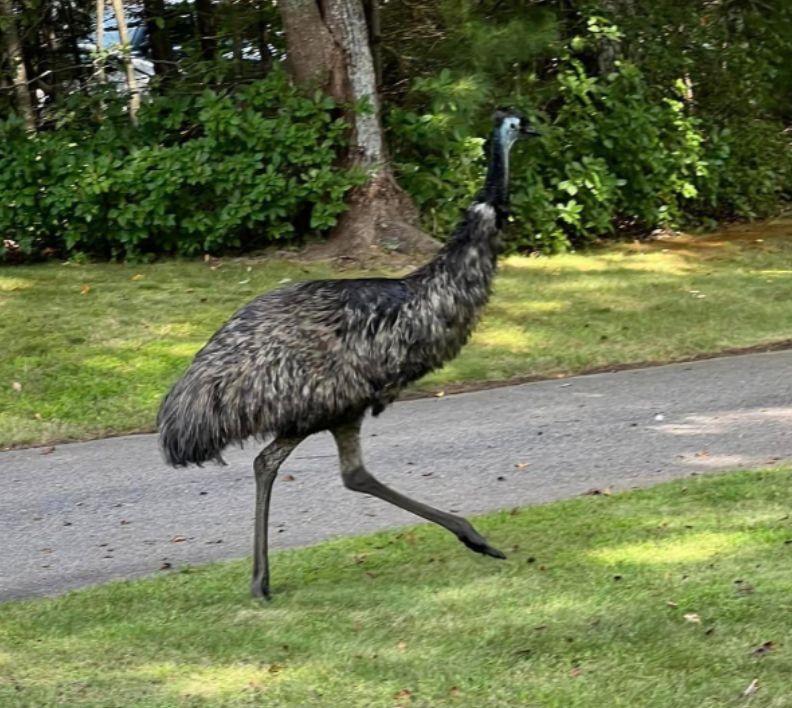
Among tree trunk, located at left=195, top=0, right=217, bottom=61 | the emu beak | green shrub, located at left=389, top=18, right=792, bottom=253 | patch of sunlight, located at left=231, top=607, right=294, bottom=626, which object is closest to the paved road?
patch of sunlight, located at left=231, top=607, right=294, bottom=626

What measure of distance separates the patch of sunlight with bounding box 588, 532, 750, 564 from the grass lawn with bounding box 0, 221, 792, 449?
448 centimetres

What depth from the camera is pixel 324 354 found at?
18.3ft

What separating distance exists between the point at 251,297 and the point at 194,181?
168 cm

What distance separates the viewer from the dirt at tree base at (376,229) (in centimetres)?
1385

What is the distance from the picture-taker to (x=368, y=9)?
1524 centimetres

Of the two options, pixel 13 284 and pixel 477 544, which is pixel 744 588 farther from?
pixel 13 284

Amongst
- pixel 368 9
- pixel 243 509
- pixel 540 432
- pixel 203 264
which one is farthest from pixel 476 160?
pixel 243 509

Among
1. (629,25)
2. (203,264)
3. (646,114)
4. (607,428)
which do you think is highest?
(629,25)

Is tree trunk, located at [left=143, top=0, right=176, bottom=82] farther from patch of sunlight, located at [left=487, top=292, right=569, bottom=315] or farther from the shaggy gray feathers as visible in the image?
the shaggy gray feathers

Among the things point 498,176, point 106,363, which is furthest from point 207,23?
point 498,176

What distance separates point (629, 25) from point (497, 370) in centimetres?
687

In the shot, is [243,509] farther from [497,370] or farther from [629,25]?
[629,25]

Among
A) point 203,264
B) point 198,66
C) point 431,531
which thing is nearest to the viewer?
point 431,531

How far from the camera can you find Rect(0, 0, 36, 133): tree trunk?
49.5 feet
